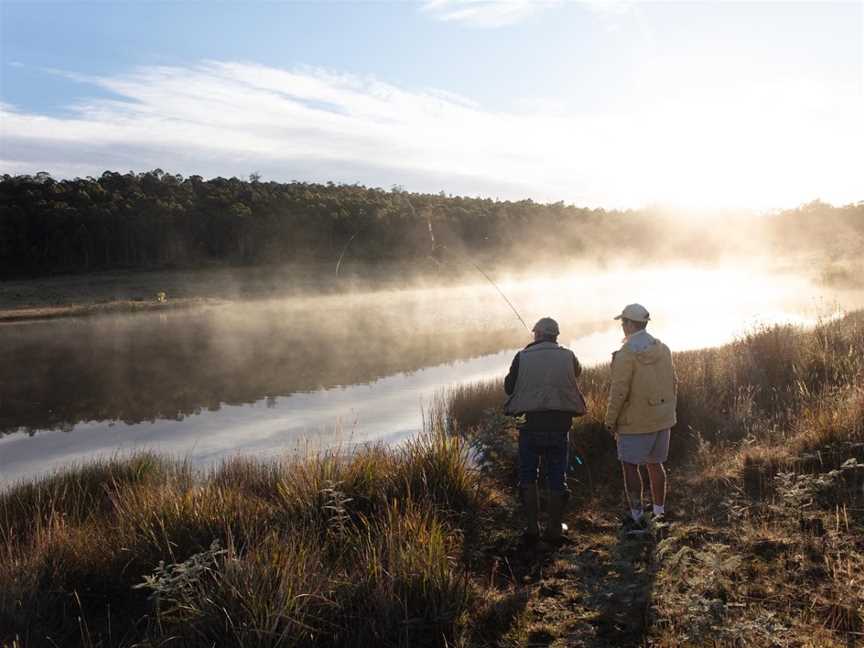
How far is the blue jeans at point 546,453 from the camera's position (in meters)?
5.62

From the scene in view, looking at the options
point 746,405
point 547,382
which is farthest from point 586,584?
point 746,405

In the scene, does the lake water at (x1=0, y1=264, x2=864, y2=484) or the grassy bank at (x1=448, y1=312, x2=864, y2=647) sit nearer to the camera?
the grassy bank at (x1=448, y1=312, x2=864, y2=647)

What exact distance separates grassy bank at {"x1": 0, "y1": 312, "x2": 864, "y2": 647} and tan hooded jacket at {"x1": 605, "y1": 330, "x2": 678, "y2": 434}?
85cm

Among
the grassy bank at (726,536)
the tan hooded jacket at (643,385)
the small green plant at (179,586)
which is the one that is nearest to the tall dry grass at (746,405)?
the grassy bank at (726,536)

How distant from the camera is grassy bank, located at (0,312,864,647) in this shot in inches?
150

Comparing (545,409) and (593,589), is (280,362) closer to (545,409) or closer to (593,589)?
(545,409)

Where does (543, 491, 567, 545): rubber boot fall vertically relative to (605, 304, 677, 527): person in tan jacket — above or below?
below

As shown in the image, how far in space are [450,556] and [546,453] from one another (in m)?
1.25

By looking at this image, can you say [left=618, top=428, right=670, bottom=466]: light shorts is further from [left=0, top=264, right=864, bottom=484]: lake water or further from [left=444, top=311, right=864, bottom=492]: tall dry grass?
[left=0, top=264, right=864, bottom=484]: lake water

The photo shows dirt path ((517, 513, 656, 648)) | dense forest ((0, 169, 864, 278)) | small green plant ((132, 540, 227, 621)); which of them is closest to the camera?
small green plant ((132, 540, 227, 621))

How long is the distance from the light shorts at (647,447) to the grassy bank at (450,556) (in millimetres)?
557

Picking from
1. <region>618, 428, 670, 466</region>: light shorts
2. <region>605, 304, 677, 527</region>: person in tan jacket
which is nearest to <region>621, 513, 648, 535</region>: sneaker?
<region>605, 304, 677, 527</region>: person in tan jacket

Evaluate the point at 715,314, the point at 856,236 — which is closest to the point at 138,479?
the point at 715,314

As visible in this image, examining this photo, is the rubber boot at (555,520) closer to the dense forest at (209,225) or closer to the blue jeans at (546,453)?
the blue jeans at (546,453)
